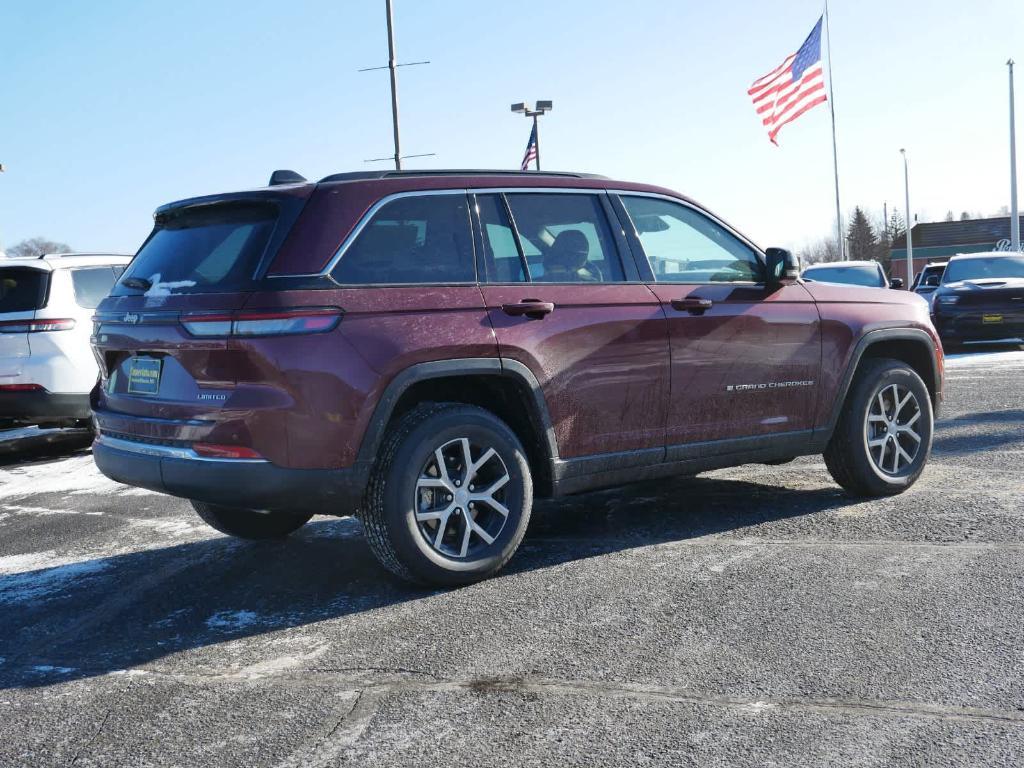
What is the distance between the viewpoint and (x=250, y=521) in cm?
562

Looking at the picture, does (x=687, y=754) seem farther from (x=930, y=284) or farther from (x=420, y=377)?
(x=930, y=284)

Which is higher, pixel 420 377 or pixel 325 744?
pixel 420 377

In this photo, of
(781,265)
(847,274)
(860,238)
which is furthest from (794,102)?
(860,238)

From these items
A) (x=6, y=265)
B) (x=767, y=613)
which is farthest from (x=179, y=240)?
(x=6, y=265)

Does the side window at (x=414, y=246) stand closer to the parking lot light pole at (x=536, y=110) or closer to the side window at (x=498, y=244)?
the side window at (x=498, y=244)

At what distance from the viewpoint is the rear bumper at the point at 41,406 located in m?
9.09

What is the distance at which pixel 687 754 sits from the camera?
2.90 metres

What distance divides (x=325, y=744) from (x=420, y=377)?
1.74 metres

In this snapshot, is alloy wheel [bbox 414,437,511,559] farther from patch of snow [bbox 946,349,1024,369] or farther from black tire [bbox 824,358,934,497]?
patch of snow [bbox 946,349,1024,369]

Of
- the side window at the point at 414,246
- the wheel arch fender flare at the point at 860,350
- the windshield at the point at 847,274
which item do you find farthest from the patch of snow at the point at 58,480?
the windshield at the point at 847,274

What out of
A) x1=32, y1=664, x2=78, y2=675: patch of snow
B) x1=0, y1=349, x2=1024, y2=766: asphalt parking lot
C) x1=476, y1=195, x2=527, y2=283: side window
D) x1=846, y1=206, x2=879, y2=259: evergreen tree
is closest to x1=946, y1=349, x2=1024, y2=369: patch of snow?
x1=0, y1=349, x2=1024, y2=766: asphalt parking lot

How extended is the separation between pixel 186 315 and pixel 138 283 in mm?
598

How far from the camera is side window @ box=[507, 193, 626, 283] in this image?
5.00 meters

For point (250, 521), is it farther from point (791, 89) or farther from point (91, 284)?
point (791, 89)
